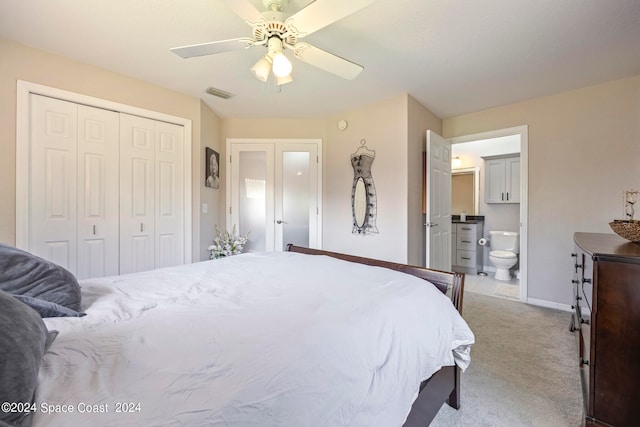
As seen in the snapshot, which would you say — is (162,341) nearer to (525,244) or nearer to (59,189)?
(59,189)

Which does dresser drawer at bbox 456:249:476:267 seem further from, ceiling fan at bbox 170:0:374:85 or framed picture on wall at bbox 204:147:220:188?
framed picture on wall at bbox 204:147:220:188

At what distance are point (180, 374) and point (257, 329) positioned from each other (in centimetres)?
26

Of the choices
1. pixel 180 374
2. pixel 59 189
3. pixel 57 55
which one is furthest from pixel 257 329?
pixel 57 55

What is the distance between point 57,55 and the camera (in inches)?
91.9

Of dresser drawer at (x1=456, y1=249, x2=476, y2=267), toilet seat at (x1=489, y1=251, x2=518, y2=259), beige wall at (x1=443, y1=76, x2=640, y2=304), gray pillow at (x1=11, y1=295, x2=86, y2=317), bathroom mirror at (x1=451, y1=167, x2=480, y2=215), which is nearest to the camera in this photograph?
gray pillow at (x1=11, y1=295, x2=86, y2=317)

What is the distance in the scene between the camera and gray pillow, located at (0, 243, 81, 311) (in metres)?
0.99

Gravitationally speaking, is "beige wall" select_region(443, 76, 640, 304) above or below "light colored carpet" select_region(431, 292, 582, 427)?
above

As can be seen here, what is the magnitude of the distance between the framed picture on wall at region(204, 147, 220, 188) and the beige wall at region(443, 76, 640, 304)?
3.72 meters

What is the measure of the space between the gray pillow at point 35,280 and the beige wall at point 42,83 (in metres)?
1.64

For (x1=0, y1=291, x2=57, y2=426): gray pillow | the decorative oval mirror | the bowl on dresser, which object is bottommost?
(x1=0, y1=291, x2=57, y2=426): gray pillow

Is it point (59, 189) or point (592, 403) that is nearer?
point (592, 403)

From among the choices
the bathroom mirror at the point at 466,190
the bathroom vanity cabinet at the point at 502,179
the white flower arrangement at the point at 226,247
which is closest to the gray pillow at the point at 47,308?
the white flower arrangement at the point at 226,247

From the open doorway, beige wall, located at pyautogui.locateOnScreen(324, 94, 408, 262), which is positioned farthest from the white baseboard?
beige wall, located at pyautogui.locateOnScreen(324, 94, 408, 262)

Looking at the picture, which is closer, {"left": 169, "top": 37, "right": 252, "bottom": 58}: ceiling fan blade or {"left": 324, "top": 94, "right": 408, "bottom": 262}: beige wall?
{"left": 169, "top": 37, "right": 252, "bottom": 58}: ceiling fan blade
